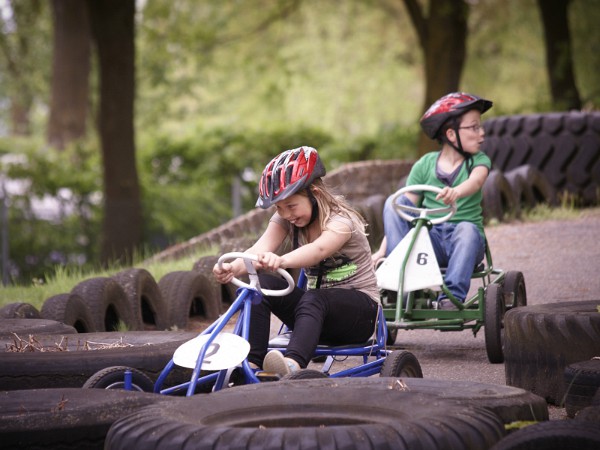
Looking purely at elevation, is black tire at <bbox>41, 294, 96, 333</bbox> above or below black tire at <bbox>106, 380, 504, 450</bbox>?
below

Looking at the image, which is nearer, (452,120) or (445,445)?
(445,445)

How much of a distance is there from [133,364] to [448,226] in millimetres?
2559

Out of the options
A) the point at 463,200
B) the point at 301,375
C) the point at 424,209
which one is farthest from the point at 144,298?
Result: the point at 301,375

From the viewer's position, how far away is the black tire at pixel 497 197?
10509 millimetres

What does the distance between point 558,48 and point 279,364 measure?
1601 centimetres

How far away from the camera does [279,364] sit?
4.11 m

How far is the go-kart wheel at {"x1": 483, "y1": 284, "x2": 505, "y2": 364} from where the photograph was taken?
5.74 meters

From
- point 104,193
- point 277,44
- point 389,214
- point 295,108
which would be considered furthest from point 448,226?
point 295,108

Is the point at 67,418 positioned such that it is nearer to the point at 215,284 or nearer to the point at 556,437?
the point at 556,437

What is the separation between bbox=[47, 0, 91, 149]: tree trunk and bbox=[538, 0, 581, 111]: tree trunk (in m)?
9.73

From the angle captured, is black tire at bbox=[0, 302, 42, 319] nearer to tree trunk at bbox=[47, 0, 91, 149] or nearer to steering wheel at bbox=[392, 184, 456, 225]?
steering wheel at bbox=[392, 184, 456, 225]

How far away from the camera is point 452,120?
647 centimetres

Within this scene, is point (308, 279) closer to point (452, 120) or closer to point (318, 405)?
point (318, 405)

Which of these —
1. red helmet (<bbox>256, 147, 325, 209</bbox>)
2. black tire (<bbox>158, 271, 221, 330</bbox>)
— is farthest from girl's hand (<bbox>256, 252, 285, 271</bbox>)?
black tire (<bbox>158, 271, 221, 330</bbox>)
